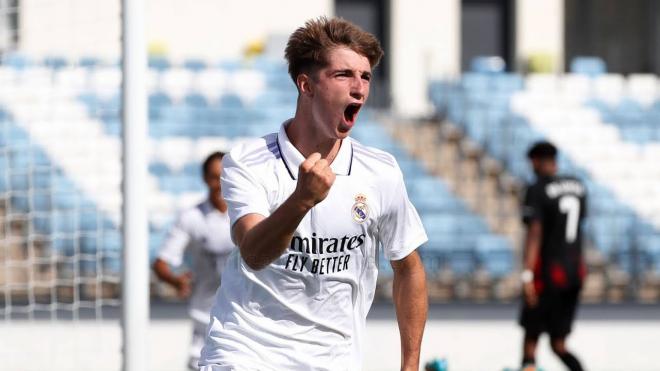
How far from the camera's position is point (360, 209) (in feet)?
10.9

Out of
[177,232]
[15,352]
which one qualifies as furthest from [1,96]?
[177,232]

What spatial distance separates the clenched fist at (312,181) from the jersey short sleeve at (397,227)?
28.1 inches

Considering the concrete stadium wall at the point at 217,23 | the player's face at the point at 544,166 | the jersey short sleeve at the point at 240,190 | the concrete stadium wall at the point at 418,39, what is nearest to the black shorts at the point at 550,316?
the player's face at the point at 544,166

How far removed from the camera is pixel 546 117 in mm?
15773

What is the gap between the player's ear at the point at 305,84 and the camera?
10.4ft

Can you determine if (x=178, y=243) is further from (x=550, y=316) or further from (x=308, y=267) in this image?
(x=308, y=267)

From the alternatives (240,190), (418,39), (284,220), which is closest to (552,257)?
(240,190)

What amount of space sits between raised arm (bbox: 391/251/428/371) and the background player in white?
2995 millimetres

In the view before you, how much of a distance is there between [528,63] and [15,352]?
13.3m

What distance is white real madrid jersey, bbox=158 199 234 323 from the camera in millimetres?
6496

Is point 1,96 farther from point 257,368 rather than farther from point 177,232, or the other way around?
point 257,368

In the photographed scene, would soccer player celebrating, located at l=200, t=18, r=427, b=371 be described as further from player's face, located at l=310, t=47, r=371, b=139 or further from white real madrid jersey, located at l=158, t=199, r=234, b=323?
white real madrid jersey, located at l=158, t=199, r=234, b=323

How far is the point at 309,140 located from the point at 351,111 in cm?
30

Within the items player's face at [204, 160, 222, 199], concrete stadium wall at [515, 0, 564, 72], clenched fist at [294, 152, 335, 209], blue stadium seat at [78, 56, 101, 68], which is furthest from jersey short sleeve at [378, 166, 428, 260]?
concrete stadium wall at [515, 0, 564, 72]
